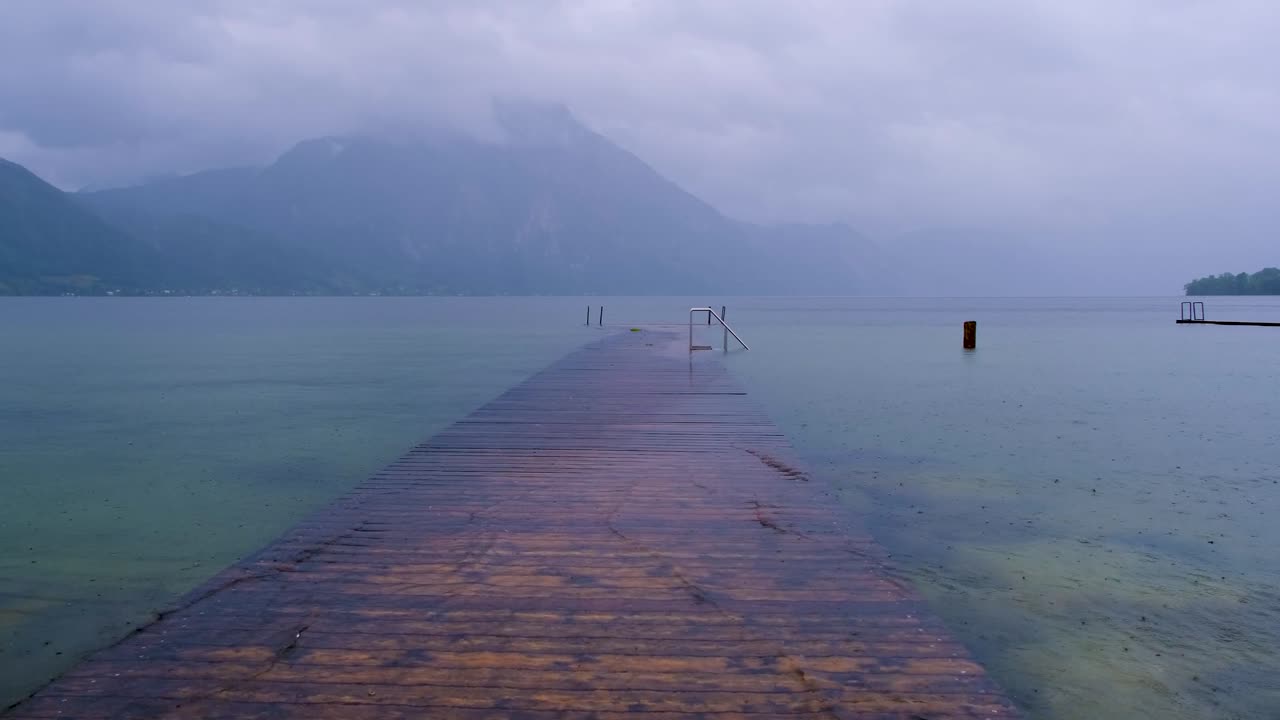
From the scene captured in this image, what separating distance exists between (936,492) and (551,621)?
9.12 metres

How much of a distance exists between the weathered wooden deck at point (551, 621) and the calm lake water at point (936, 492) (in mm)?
1722

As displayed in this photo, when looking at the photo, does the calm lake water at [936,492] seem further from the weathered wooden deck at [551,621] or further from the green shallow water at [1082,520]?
the weathered wooden deck at [551,621]

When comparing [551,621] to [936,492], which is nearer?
[551,621]

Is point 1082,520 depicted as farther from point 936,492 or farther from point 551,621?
point 551,621

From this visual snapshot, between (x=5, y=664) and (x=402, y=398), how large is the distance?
19573mm

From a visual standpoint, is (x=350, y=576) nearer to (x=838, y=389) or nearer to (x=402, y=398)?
(x=402, y=398)

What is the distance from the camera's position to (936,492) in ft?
42.7

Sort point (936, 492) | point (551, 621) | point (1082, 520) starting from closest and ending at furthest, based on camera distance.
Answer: point (551, 621)
point (1082, 520)
point (936, 492)

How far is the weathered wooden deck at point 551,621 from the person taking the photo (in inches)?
175

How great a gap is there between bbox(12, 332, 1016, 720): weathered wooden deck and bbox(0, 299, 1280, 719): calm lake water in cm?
172

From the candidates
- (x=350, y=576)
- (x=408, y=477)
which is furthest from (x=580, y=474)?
(x=350, y=576)

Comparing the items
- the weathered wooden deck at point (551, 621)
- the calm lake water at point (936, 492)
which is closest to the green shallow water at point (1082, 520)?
the calm lake water at point (936, 492)

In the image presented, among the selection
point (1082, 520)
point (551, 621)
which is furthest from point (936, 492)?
point (551, 621)

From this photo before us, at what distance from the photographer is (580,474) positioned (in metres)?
10.3
